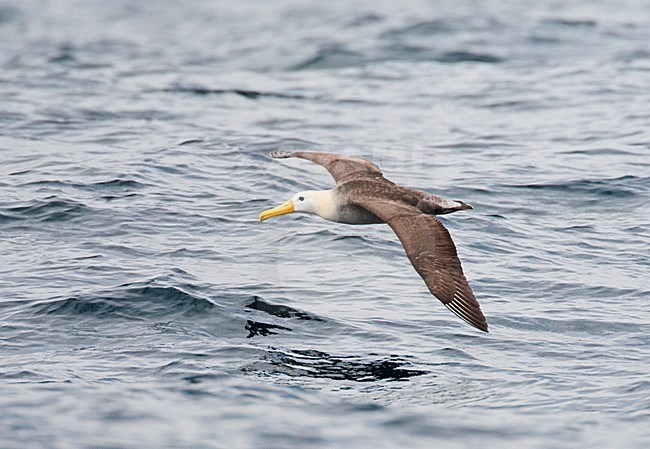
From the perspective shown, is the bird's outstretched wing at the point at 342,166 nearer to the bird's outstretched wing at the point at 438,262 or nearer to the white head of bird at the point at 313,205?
the white head of bird at the point at 313,205

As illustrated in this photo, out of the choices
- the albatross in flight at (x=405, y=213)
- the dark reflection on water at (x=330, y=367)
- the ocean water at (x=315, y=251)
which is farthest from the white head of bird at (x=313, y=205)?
the dark reflection on water at (x=330, y=367)

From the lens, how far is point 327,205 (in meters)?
12.9

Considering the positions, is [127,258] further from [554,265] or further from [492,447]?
[492,447]

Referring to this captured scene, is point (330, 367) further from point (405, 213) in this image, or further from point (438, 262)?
point (405, 213)

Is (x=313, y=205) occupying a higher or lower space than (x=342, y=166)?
lower

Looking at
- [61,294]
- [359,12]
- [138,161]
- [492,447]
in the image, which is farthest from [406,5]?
[492,447]

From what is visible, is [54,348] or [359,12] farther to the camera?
[359,12]

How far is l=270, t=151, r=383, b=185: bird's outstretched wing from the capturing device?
13.9 m

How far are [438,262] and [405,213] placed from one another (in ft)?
2.88

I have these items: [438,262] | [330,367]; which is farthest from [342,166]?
[330,367]

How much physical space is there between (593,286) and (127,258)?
5.53 metres

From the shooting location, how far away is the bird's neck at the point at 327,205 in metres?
12.9

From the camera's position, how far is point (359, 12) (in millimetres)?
34562

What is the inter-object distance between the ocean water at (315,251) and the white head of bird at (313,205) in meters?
0.89
